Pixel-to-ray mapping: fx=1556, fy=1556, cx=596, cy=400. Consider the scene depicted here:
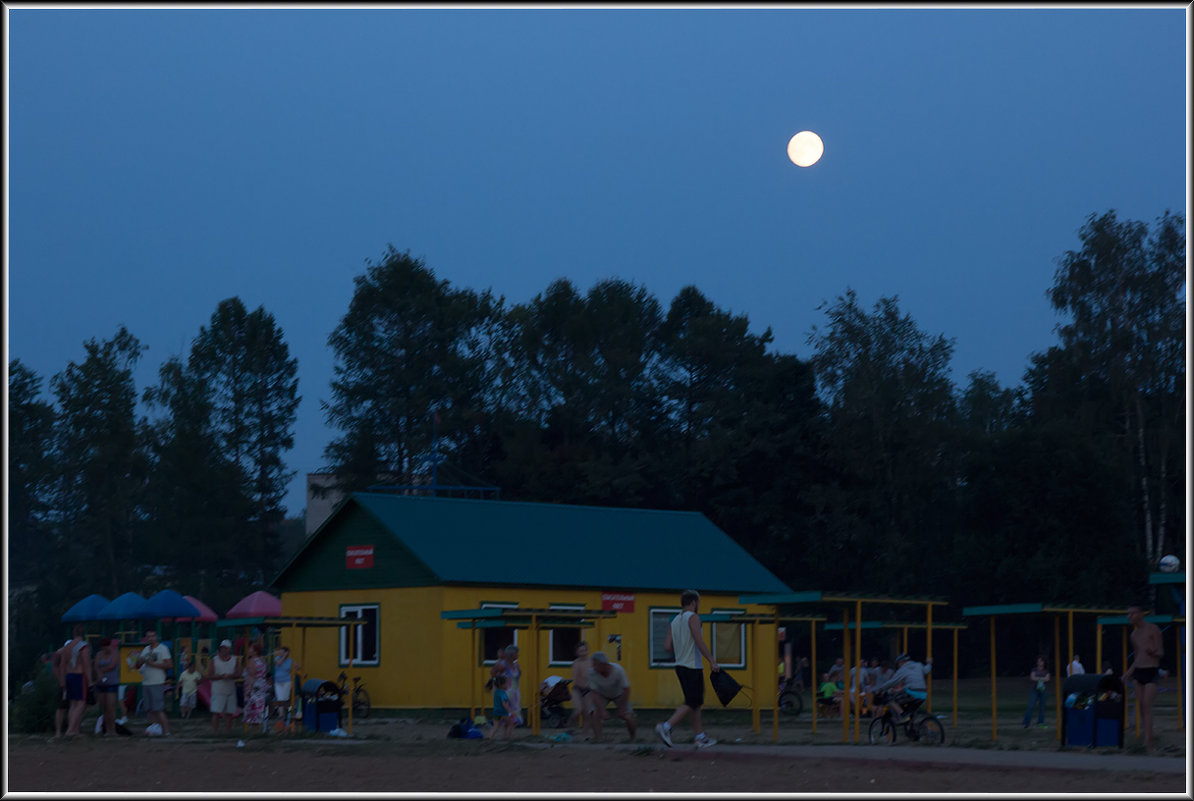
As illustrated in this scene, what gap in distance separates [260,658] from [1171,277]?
3558 cm

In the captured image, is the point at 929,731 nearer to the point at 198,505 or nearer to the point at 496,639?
the point at 496,639

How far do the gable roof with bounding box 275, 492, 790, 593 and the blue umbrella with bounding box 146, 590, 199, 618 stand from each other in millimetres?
4983

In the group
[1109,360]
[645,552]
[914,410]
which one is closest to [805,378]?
[914,410]

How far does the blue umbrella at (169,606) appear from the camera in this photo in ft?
120

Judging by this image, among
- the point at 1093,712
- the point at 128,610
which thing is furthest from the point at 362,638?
the point at 1093,712

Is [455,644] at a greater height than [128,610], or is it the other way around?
[128,610]

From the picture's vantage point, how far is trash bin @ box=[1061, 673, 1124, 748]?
57.7 feet

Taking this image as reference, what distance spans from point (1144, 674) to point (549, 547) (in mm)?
16667

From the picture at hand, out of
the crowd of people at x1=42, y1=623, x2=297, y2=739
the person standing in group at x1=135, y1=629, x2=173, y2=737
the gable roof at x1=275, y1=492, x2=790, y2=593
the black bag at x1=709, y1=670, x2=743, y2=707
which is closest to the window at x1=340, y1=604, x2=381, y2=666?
the gable roof at x1=275, y1=492, x2=790, y2=593

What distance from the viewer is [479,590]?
97.2ft

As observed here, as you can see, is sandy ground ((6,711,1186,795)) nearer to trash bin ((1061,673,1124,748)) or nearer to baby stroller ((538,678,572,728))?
trash bin ((1061,673,1124,748))

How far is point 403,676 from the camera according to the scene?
2948cm

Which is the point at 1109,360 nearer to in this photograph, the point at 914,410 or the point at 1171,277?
the point at 1171,277

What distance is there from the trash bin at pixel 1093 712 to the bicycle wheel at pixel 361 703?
595 inches
